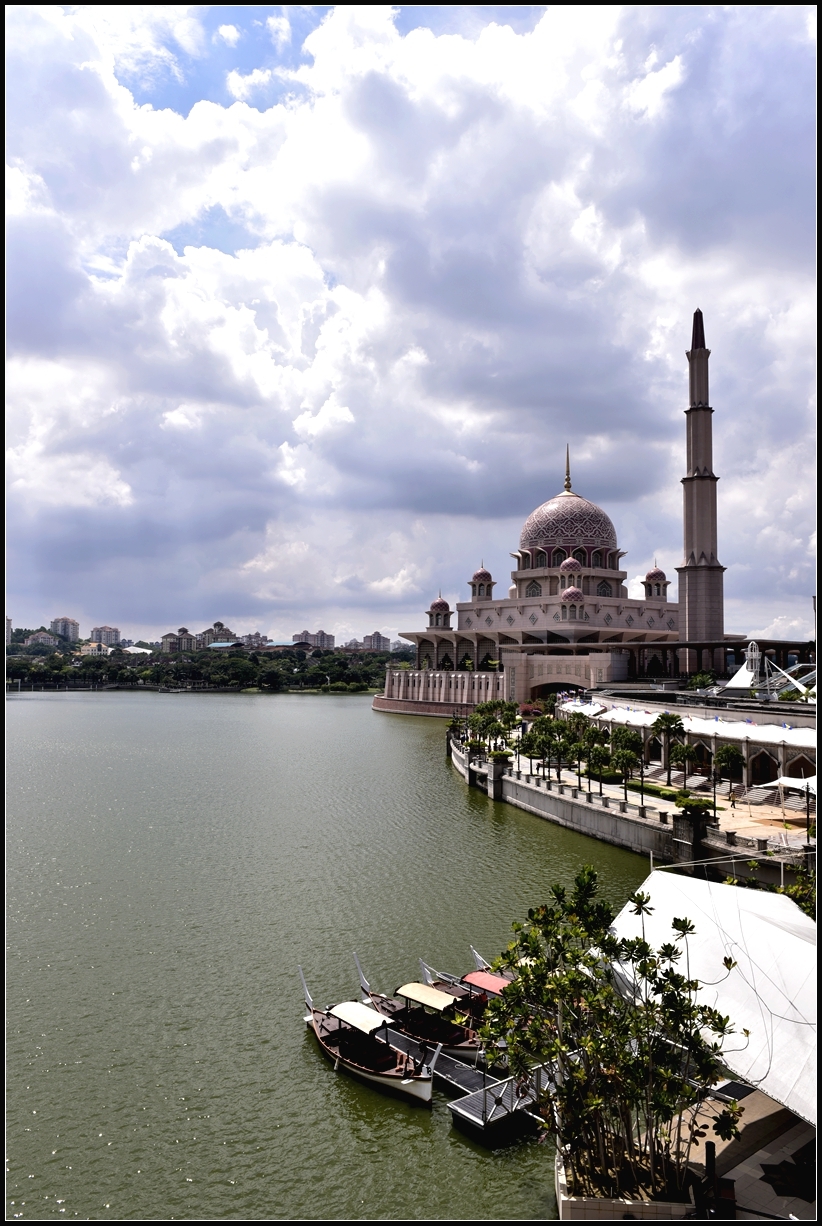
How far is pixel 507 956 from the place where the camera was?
1110 cm

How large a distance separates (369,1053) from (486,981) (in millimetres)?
2810

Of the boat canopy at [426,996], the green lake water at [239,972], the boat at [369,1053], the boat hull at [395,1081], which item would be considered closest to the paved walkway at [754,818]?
the green lake water at [239,972]

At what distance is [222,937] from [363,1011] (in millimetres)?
6754

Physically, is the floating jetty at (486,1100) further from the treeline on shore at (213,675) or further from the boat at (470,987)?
the treeline on shore at (213,675)

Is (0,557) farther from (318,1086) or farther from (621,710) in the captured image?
(621,710)

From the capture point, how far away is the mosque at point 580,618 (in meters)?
57.8

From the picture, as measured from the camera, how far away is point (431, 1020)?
15.0m

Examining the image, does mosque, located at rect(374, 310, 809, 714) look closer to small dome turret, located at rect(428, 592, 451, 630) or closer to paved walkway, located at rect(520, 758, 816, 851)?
small dome turret, located at rect(428, 592, 451, 630)

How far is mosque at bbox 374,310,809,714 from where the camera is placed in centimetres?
5784

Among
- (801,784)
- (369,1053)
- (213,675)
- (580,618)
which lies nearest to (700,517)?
(580,618)

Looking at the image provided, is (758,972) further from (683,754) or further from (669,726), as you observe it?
(669,726)

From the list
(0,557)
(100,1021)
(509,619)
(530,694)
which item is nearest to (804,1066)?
(0,557)

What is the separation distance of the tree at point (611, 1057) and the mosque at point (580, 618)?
50642mm

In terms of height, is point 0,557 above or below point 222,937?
above
